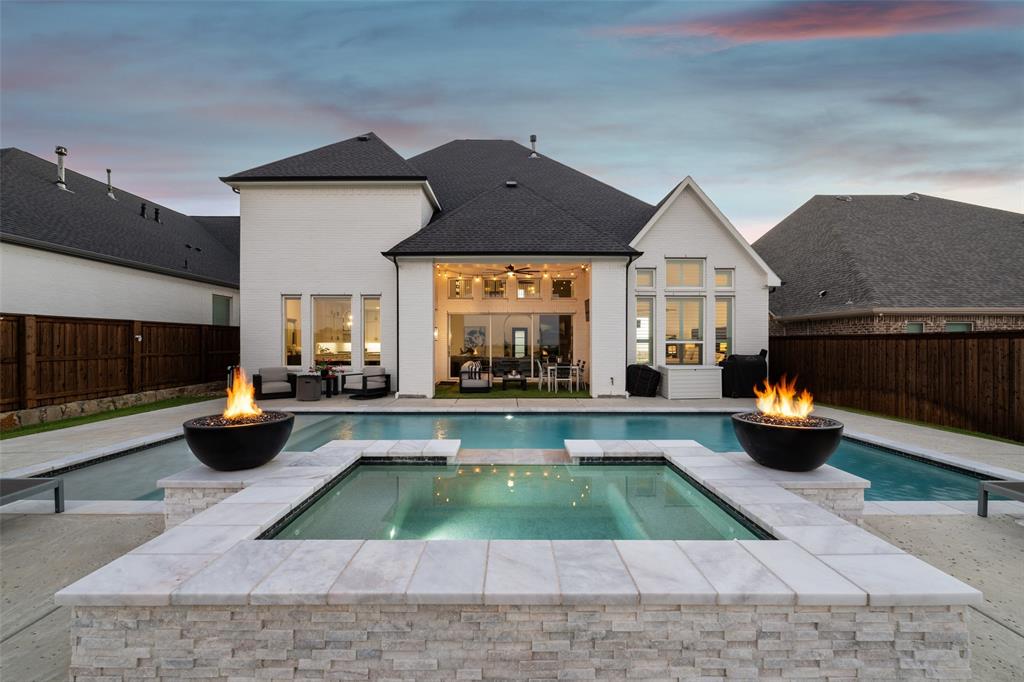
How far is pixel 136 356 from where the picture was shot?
1216cm

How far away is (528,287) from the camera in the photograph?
17.5 meters

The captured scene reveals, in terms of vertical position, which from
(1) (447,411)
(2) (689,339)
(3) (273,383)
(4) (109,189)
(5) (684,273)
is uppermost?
(4) (109,189)

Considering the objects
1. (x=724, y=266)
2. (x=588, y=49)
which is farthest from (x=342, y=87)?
(x=724, y=266)

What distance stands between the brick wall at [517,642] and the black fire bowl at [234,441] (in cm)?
238

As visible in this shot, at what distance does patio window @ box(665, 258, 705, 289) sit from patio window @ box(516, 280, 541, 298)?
508 cm

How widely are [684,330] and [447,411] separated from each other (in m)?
8.52

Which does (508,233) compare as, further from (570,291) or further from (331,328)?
(331,328)

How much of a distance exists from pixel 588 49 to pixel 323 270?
1077cm

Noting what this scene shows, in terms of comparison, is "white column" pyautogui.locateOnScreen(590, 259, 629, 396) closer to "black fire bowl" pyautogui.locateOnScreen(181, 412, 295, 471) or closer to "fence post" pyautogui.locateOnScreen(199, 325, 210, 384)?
"black fire bowl" pyautogui.locateOnScreen(181, 412, 295, 471)

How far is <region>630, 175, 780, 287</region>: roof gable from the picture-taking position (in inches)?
554

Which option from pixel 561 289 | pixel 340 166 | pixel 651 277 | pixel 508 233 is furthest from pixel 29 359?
pixel 651 277

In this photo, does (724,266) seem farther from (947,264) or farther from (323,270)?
(323,270)

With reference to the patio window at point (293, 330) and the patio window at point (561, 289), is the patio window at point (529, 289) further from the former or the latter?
the patio window at point (293, 330)

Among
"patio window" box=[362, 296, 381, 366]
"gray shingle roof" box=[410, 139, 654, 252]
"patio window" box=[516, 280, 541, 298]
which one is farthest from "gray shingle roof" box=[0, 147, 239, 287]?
"patio window" box=[516, 280, 541, 298]
